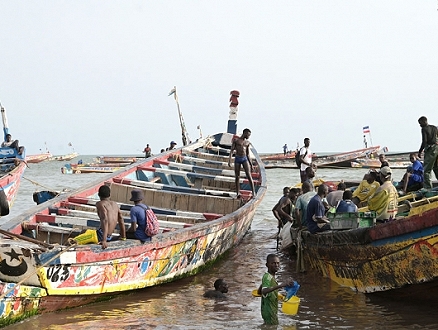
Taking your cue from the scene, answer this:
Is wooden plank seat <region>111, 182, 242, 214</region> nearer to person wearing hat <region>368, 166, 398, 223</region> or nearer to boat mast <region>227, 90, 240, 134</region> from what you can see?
person wearing hat <region>368, 166, 398, 223</region>

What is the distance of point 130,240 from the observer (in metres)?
8.55

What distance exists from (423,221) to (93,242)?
3861 millimetres

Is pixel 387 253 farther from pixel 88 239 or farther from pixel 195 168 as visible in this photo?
pixel 195 168

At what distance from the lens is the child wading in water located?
7371 mm

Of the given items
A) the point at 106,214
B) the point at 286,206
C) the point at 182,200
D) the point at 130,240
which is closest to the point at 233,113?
the point at 182,200

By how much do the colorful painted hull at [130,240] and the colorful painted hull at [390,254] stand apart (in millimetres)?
2041

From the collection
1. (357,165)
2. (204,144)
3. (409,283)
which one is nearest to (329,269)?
(409,283)

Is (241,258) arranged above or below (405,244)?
below

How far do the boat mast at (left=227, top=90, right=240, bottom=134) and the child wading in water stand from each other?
11.8 metres

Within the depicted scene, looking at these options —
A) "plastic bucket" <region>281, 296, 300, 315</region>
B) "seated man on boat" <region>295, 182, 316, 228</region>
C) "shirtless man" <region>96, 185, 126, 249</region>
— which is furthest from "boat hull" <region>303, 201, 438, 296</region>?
"shirtless man" <region>96, 185, 126, 249</region>

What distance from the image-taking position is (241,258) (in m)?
13.1

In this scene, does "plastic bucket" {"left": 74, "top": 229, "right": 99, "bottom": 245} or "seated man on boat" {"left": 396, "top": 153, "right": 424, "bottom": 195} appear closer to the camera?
"plastic bucket" {"left": 74, "top": 229, "right": 99, "bottom": 245}

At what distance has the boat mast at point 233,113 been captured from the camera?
63.0ft

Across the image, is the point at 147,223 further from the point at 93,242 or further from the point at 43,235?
the point at 43,235
